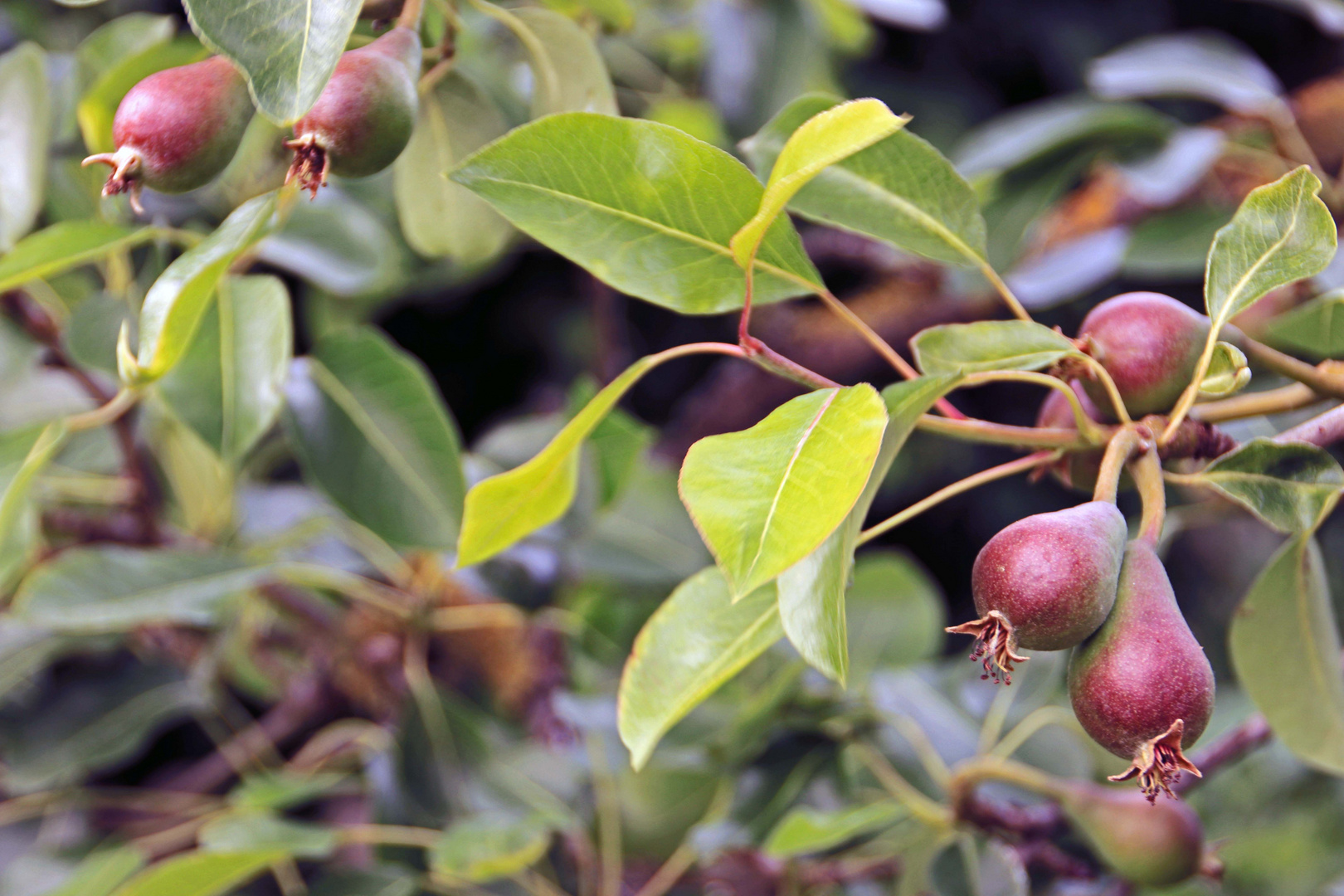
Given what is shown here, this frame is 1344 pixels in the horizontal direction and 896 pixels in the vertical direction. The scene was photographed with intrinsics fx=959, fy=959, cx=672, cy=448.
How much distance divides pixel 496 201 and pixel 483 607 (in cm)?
68

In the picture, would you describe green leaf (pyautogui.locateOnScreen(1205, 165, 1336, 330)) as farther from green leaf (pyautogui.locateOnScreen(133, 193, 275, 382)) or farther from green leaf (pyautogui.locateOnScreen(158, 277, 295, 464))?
green leaf (pyautogui.locateOnScreen(158, 277, 295, 464))

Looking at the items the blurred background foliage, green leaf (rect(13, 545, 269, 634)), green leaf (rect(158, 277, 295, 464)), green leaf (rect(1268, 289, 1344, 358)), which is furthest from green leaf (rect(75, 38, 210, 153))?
green leaf (rect(1268, 289, 1344, 358))

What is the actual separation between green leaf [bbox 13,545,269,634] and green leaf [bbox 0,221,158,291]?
0.29 meters

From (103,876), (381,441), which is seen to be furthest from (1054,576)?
(103,876)

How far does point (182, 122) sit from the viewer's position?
0.39 meters

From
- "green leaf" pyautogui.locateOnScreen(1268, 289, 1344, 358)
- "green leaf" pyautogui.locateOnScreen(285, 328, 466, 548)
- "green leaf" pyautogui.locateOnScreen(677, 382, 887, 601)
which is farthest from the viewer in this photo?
"green leaf" pyautogui.locateOnScreen(285, 328, 466, 548)

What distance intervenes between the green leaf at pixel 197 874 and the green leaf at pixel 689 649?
0.38m

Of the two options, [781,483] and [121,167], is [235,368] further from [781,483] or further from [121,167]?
[781,483]

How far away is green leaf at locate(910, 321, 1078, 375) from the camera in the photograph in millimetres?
397

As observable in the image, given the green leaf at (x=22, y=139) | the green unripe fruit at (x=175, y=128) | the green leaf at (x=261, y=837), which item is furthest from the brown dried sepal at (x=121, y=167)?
the green leaf at (x=261, y=837)

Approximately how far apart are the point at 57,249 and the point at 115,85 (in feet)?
0.44

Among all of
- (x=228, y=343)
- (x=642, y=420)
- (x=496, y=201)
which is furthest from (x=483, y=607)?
(x=496, y=201)

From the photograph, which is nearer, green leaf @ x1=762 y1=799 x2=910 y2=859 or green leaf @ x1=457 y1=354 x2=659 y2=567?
green leaf @ x1=457 y1=354 x2=659 y2=567

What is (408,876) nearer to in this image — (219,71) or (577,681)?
(577,681)
